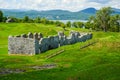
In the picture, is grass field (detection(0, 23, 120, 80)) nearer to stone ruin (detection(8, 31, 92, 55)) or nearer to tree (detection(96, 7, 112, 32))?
stone ruin (detection(8, 31, 92, 55))

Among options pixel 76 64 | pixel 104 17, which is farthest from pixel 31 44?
pixel 104 17

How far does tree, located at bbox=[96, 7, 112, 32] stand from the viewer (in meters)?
178

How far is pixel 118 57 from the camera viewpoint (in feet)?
206

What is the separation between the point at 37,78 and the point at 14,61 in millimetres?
17070

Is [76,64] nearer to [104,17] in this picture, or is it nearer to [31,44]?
[31,44]

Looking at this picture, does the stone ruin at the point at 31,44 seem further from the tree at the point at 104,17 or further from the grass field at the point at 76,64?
the tree at the point at 104,17

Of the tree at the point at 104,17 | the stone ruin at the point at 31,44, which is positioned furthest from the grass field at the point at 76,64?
the tree at the point at 104,17

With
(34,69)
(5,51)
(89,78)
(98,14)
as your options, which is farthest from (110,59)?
(98,14)

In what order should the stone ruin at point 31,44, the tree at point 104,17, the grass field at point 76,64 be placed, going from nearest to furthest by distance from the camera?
the grass field at point 76,64
the stone ruin at point 31,44
the tree at point 104,17

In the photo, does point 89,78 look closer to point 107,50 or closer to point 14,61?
point 14,61

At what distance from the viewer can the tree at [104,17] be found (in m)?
178

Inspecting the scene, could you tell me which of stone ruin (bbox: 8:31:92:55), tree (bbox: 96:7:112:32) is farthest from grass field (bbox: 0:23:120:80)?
tree (bbox: 96:7:112:32)

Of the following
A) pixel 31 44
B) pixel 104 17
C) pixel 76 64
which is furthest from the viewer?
pixel 104 17

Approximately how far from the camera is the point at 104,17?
597 feet
